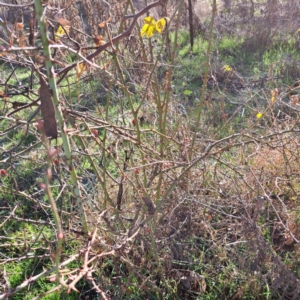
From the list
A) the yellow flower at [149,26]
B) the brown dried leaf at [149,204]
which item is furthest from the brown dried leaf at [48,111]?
the yellow flower at [149,26]

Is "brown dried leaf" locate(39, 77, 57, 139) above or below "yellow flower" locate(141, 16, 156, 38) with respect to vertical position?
below

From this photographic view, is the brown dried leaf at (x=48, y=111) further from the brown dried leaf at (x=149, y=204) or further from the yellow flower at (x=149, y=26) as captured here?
the yellow flower at (x=149, y=26)

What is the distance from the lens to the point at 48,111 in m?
0.97

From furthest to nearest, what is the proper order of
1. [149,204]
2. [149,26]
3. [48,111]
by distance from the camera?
[149,26] → [149,204] → [48,111]

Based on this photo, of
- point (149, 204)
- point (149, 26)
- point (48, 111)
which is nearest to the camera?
point (48, 111)

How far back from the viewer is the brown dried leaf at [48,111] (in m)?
0.97

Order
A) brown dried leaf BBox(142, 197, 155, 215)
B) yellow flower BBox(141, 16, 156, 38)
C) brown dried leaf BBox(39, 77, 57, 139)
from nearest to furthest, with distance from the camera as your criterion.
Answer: brown dried leaf BBox(39, 77, 57, 139) → brown dried leaf BBox(142, 197, 155, 215) → yellow flower BBox(141, 16, 156, 38)

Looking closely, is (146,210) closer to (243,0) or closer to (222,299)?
(222,299)

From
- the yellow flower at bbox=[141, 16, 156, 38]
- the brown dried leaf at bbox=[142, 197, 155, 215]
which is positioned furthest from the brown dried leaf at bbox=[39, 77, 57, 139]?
the yellow flower at bbox=[141, 16, 156, 38]

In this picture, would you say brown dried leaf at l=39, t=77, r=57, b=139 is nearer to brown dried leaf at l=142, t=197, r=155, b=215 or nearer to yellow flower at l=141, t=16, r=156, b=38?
brown dried leaf at l=142, t=197, r=155, b=215

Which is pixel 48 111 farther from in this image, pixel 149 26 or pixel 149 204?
pixel 149 26

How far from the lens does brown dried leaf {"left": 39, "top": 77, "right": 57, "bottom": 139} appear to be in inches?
38.1

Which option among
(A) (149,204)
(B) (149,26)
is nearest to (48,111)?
(A) (149,204)

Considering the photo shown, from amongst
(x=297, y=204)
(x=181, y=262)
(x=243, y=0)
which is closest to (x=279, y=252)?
(x=297, y=204)
